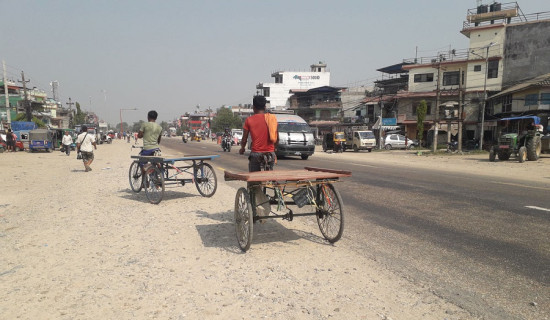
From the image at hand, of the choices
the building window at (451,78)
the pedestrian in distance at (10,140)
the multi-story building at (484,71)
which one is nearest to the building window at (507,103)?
the multi-story building at (484,71)

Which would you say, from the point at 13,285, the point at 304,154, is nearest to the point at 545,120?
the point at 304,154

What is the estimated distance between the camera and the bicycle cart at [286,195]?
4.18 metres

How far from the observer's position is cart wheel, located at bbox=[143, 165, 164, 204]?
7.08m

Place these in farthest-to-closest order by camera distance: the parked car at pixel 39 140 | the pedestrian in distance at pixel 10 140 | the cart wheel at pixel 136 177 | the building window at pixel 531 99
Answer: the building window at pixel 531 99 < the parked car at pixel 39 140 < the pedestrian in distance at pixel 10 140 < the cart wheel at pixel 136 177

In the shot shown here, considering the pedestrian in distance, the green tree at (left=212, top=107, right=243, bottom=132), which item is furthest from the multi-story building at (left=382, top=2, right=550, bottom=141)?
the green tree at (left=212, top=107, right=243, bottom=132)

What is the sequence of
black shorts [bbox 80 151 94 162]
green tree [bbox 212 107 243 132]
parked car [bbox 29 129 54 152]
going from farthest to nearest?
green tree [bbox 212 107 243 132] < parked car [bbox 29 129 54 152] < black shorts [bbox 80 151 94 162]

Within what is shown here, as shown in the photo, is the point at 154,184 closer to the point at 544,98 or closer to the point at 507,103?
the point at 544,98

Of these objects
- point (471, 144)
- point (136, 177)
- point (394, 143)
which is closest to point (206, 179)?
point (136, 177)

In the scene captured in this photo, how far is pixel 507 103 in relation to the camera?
106 ft

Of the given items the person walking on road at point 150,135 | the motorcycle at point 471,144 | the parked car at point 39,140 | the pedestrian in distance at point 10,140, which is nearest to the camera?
the person walking on road at point 150,135

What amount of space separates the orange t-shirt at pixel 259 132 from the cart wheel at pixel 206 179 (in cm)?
297

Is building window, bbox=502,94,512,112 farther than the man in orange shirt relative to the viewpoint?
Yes

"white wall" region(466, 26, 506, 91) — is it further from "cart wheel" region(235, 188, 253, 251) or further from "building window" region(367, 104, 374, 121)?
"cart wheel" region(235, 188, 253, 251)

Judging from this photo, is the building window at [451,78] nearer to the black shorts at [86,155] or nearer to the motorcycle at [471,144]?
the motorcycle at [471,144]
